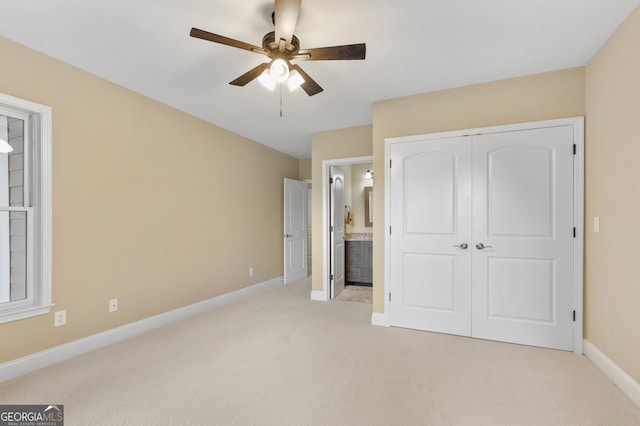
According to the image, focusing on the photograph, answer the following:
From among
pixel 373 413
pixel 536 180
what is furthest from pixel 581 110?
pixel 373 413

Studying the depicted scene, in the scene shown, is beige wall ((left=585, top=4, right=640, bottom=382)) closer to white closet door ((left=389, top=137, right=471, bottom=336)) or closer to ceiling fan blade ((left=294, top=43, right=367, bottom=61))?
white closet door ((left=389, top=137, right=471, bottom=336))

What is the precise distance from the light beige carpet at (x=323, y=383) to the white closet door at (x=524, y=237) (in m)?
0.25

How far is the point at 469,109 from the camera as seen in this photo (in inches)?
121

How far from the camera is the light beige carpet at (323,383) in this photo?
1.82 meters

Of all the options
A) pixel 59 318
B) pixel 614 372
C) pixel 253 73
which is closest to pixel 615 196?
pixel 614 372

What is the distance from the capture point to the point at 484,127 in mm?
2982

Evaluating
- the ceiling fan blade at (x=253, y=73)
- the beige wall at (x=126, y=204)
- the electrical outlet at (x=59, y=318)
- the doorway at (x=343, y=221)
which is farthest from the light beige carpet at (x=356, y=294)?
the ceiling fan blade at (x=253, y=73)

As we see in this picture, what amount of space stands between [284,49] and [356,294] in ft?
12.5

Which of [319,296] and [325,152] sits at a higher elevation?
[325,152]

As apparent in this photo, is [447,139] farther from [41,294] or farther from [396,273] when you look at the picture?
[41,294]

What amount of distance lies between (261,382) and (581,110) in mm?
3521

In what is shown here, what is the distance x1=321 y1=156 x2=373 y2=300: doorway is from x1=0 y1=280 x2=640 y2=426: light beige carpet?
1.55 m

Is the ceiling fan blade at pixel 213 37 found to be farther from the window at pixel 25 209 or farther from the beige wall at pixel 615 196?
the beige wall at pixel 615 196

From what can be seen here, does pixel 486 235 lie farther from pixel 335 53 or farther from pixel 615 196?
pixel 335 53
